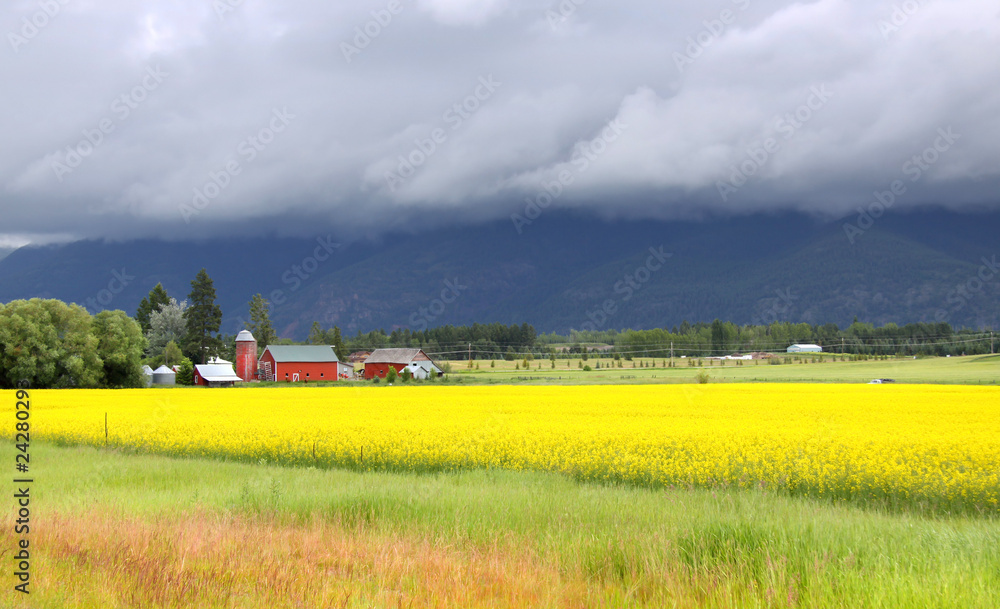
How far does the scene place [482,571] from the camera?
6.72 meters

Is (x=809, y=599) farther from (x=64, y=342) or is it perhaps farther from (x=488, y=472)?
(x=64, y=342)

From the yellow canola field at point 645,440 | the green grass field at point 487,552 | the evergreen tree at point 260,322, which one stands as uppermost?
the evergreen tree at point 260,322

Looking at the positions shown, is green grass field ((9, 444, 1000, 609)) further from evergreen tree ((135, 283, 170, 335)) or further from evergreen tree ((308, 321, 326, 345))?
evergreen tree ((308, 321, 326, 345))

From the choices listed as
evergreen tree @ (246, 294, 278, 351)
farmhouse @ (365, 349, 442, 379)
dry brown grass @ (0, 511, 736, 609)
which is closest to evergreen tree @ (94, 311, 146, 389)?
farmhouse @ (365, 349, 442, 379)

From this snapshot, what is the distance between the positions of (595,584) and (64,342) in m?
78.4

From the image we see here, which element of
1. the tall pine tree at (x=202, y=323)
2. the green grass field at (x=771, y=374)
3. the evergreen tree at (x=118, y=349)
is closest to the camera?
the green grass field at (x=771, y=374)

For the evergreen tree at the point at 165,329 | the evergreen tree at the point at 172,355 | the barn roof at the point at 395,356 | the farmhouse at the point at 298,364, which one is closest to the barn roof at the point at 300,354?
the farmhouse at the point at 298,364

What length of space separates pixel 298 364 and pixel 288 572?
339 feet

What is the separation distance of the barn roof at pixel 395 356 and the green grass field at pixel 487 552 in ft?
341

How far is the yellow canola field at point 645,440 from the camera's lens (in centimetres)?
1376

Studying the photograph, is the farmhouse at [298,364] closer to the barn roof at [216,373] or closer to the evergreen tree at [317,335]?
the barn roof at [216,373]

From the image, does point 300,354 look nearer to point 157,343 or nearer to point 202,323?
point 202,323

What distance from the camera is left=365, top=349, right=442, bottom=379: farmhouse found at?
373ft

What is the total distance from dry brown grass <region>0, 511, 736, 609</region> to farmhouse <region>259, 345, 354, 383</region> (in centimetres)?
9858
